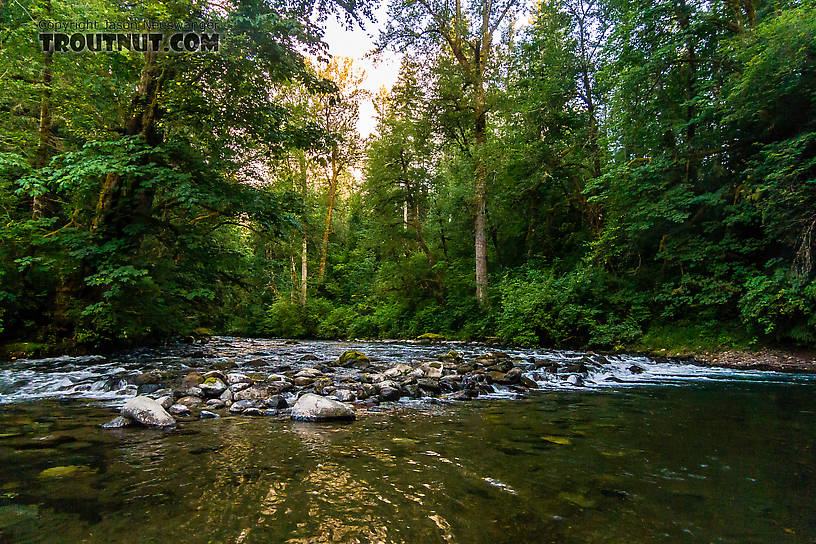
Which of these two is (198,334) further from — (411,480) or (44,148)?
(411,480)

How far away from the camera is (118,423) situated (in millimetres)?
3328

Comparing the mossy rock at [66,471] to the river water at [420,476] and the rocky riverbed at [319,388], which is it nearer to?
the river water at [420,476]

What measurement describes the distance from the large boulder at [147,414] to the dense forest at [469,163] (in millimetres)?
5113

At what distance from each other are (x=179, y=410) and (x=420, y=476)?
2880mm

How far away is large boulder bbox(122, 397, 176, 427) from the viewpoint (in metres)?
3.38

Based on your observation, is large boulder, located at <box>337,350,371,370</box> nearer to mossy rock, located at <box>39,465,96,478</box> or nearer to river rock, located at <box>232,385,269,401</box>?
river rock, located at <box>232,385,269,401</box>

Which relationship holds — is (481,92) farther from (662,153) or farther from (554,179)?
(662,153)

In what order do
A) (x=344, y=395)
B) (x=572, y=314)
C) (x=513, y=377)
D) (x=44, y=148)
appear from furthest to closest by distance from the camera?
(x=572, y=314)
(x=44, y=148)
(x=513, y=377)
(x=344, y=395)

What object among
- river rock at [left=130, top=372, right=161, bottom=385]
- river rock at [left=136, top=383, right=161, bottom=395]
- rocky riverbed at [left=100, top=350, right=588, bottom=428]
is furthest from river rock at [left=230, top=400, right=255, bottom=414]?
river rock at [left=130, top=372, right=161, bottom=385]

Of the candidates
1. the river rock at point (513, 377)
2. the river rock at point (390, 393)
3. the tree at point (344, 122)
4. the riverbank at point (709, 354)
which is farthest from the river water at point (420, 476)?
the tree at point (344, 122)

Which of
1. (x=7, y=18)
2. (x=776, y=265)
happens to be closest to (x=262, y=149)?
(x=7, y=18)

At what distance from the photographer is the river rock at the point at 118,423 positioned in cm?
329

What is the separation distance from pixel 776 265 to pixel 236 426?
39.3 feet

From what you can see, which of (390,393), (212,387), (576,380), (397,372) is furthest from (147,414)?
(576,380)
